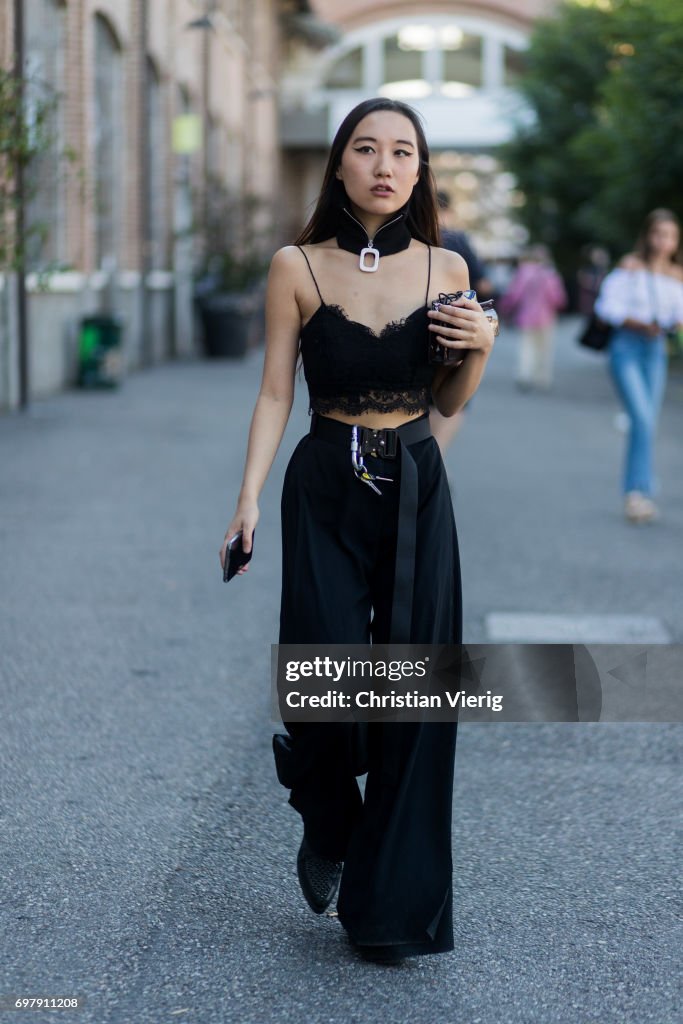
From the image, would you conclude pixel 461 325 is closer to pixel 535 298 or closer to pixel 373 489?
pixel 373 489

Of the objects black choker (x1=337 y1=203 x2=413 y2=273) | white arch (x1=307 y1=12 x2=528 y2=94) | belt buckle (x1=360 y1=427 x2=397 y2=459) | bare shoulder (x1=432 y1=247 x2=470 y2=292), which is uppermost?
white arch (x1=307 y1=12 x2=528 y2=94)

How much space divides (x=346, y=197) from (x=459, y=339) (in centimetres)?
44

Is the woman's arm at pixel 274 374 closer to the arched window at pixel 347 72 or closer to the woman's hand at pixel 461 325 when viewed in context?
the woman's hand at pixel 461 325

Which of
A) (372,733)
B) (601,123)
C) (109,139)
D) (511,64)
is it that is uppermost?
(511,64)

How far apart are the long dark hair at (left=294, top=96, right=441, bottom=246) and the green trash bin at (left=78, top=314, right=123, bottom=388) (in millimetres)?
15779

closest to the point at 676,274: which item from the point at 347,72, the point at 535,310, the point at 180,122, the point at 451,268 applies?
the point at 451,268

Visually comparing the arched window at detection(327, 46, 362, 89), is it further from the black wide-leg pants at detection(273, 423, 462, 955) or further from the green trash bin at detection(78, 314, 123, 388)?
the black wide-leg pants at detection(273, 423, 462, 955)

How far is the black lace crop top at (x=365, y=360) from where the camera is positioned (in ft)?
11.7

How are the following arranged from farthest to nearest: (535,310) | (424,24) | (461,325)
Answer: (424,24)
(535,310)
(461,325)

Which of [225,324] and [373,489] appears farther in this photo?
[225,324]

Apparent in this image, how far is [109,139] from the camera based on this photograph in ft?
72.3

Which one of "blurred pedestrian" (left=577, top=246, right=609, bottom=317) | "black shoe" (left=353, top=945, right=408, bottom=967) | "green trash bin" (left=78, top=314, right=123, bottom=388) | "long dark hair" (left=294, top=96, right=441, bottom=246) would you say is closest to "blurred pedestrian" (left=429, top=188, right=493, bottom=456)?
"long dark hair" (left=294, top=96, right=441, bottom=246)

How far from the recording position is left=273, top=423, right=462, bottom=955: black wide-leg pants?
11.4 ft

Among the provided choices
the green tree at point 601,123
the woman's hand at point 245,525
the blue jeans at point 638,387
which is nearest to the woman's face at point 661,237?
the blue jeans at point 638,387
